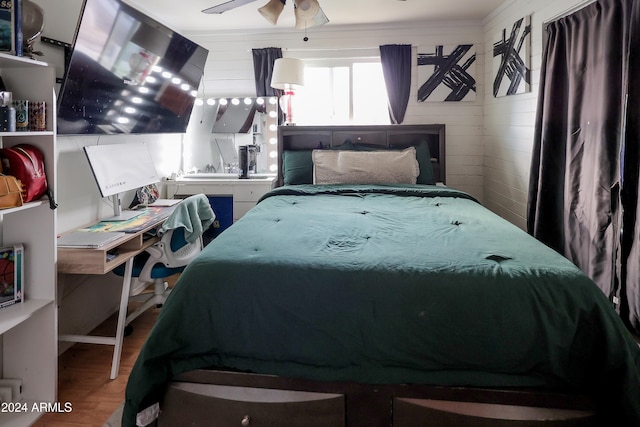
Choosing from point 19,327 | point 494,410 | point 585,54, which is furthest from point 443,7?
point 19,327

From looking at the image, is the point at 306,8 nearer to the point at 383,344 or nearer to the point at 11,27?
the point at 11,27

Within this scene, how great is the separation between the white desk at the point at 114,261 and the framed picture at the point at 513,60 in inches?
115

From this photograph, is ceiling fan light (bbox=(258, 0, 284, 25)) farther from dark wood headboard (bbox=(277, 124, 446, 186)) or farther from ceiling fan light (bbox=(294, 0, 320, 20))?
dark wood headboard (bbox=(277, 124, 446, 186))

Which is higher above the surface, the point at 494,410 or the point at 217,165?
the point at 217,165

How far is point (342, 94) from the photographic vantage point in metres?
4.56

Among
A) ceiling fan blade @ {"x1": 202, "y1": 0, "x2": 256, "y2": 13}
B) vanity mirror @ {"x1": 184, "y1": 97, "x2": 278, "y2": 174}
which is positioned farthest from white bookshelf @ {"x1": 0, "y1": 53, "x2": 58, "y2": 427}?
vanity mirror @ {"x1": 184, "y1": 97, "x2": 278, "y2": 174}

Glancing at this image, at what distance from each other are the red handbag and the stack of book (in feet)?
1.31

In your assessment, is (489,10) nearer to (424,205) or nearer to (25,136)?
(424,205)

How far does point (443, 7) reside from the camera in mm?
3854

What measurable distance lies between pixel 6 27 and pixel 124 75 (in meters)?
1.09

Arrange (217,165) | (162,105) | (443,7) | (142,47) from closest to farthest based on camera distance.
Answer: (142,47) → (162,105) → (443,7) → (217,165)

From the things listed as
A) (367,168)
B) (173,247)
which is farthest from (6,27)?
(367,168)

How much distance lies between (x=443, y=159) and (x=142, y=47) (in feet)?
8.90

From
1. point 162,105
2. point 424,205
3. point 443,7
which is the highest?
point 443,7
